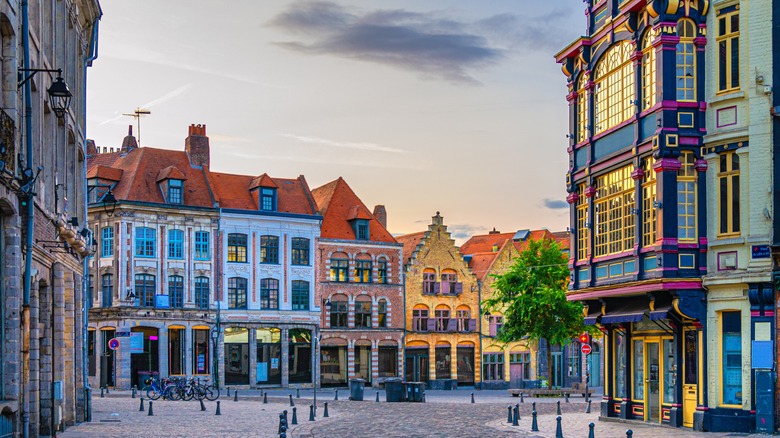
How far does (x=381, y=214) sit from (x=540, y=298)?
24437 mm

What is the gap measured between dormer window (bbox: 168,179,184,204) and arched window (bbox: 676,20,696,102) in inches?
1394

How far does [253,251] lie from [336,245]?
5601 mm

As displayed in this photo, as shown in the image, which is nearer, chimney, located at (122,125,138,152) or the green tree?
the green tree

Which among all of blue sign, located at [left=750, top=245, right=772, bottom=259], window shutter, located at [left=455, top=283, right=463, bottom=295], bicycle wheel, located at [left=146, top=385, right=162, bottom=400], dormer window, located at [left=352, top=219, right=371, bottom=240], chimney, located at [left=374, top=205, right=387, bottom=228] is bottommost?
bicycle wheel, located at [left=146, top=385, right=162, bottom=400]

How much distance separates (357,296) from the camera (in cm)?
6128

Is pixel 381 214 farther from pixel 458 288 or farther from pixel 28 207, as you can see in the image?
pixel 28 207

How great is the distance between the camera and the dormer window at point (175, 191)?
55000 millimetres

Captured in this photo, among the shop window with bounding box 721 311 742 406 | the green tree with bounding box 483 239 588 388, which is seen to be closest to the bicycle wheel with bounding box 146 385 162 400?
the green tree with bounding box 483 239 588 388

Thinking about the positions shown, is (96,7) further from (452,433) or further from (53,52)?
(452,433)

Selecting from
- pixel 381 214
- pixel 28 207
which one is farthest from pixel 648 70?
pixel 381 214

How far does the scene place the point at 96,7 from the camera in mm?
27984

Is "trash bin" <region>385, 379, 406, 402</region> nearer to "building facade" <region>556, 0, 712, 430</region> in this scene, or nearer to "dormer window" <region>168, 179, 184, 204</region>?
"building facade" <region>556, 0, 712, 430</region>

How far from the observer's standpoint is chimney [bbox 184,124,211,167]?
194ft

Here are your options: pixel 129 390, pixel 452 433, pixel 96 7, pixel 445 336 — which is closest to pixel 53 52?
pixel 96 7
